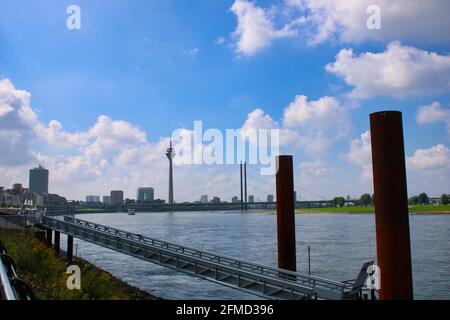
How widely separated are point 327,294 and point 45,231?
32.9m

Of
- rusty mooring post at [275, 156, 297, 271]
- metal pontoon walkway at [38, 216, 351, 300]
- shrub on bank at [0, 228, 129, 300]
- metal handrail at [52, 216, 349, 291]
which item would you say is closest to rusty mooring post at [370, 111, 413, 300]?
metal pontoon walkway at [38, 216, 351, 300]

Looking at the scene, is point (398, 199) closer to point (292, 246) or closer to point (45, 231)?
point (292, 246)

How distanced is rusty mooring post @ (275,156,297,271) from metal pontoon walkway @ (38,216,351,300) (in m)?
0.86

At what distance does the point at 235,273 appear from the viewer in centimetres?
2016

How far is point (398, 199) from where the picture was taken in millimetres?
13945

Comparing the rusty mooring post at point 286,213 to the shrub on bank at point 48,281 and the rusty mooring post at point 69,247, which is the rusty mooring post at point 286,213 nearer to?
the shrub on bank at point 48,281

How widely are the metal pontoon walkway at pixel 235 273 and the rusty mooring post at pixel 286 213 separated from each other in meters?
0.86

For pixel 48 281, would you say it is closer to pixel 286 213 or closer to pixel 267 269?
pixel 267 269

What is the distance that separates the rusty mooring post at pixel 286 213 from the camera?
2236cm

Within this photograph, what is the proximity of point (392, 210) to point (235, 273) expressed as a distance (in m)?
8.62

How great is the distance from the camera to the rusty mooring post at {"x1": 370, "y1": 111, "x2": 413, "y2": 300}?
13922 millimetres

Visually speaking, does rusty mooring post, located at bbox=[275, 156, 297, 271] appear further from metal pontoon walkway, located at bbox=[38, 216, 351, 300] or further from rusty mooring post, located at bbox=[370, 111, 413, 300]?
rusty mooring post, located at bbox=[370, 111, 413, 300]

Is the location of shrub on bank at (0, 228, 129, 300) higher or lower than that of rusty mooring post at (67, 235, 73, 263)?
higher

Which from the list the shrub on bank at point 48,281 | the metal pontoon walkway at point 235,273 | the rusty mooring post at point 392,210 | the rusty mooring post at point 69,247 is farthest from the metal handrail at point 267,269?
the shrub on bank at point 48,281
